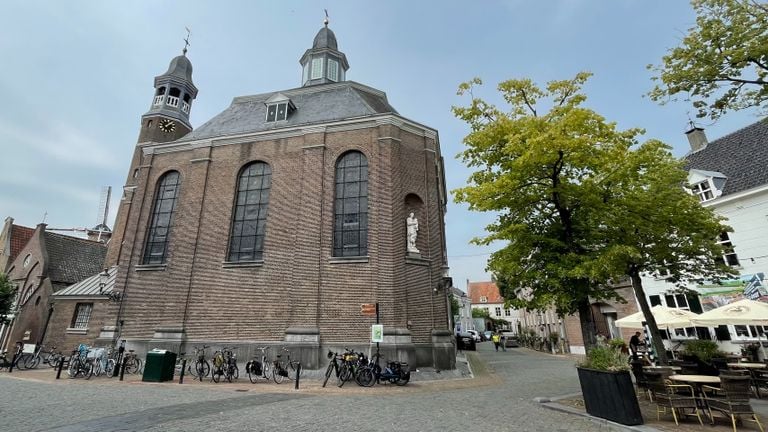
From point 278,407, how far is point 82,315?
1853 centimetres

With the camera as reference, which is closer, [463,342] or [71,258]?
[71,258]

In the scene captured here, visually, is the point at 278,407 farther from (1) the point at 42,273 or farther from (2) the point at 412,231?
(1) the point at 42,273

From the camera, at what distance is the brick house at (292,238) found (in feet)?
48.6

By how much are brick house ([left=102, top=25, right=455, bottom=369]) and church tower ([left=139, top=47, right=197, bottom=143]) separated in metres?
7.01

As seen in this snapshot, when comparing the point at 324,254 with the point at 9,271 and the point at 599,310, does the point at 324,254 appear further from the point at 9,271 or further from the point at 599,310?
the point at 9,271

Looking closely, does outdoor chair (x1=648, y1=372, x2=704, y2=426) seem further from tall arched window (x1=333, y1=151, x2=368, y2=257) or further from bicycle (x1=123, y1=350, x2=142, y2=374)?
bicycle (x1=123, y1=350, x2=142, y2=374)

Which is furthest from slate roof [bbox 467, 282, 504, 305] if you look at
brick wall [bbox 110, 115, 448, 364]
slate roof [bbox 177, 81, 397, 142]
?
brick wall [bbox 110, 115, 448, 364]

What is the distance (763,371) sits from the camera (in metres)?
8.77

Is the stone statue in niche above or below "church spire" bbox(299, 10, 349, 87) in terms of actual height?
below

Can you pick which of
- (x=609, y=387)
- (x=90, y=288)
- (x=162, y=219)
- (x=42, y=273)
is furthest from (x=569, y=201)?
(x=42, y=273)

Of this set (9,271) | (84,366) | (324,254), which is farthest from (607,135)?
(9,271)

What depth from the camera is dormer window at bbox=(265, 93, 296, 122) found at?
66.6ft

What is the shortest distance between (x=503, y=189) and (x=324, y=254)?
9.09m

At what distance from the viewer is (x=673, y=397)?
6.46m
